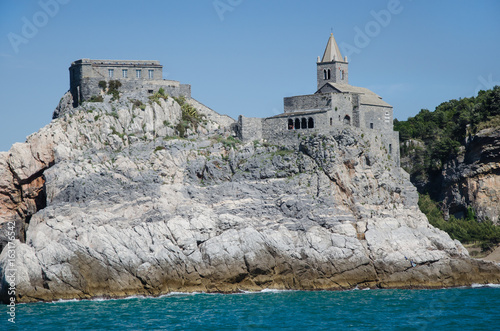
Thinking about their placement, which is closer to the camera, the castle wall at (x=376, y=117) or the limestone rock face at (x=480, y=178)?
the castle wall at (x=376, y=117)

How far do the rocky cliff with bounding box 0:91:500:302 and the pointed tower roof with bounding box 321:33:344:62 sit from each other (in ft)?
34.5

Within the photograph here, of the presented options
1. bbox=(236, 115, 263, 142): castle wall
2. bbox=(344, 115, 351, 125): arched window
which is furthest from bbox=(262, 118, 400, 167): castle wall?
bbox=(344, 115, 351, 125): arched window

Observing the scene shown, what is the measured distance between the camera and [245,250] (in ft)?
215

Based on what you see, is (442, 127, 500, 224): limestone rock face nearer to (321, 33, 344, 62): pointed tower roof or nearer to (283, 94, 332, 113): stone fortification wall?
(321, 33, 344, 62): pointed tower roof

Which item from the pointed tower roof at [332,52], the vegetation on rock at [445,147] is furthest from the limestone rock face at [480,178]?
the pointed tower roof at [332,52]

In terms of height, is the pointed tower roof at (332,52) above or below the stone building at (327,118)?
above

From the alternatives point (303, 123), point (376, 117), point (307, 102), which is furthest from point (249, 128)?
point (376, 117)

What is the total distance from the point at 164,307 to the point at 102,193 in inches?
550

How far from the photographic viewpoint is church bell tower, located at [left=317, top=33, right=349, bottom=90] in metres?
80.6

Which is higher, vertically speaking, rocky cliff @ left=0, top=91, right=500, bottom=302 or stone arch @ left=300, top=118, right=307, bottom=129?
stone arch @ left=300, top=118, right=307, bottom=129

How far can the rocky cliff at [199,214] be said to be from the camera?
6431cm

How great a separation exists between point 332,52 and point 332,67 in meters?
1.70

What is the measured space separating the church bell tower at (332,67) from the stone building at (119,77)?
12.8m

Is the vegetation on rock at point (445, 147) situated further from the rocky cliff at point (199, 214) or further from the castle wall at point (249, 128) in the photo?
the castle wall at point (249, 128)
